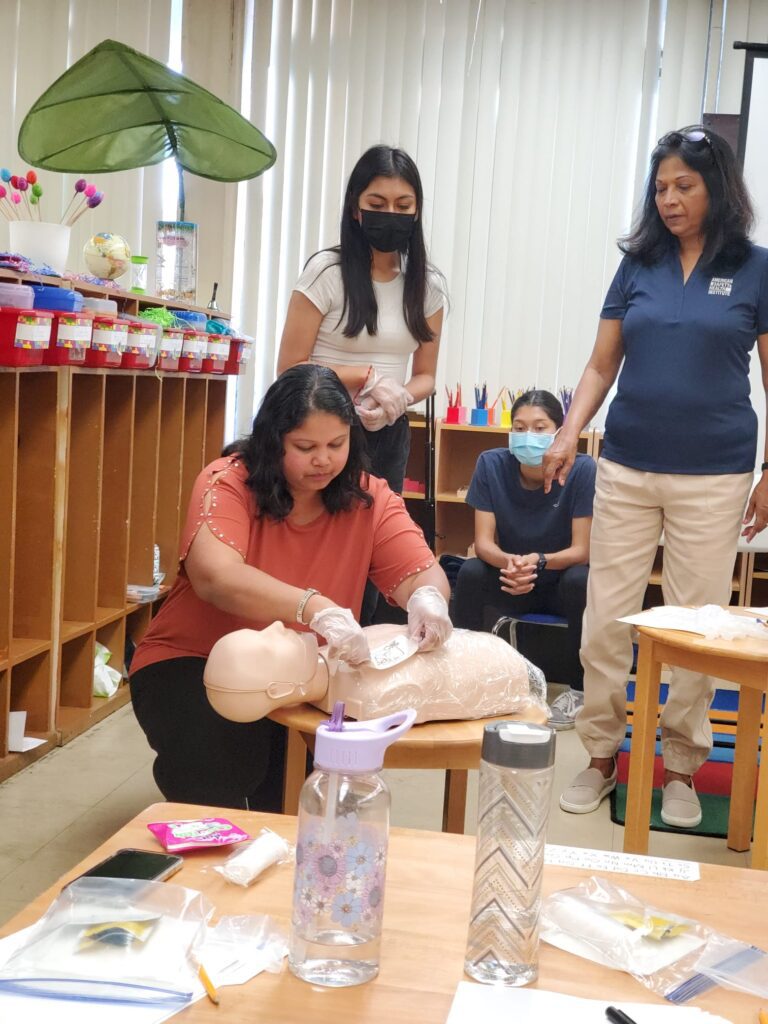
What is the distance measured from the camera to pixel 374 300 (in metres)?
2.44

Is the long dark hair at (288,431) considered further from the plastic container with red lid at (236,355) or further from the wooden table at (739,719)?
the plastic container with red lid at (236,355)

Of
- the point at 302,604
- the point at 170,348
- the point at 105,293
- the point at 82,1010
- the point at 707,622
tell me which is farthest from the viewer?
the point at 170,348

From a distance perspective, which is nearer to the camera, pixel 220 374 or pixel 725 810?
pixel 725 810

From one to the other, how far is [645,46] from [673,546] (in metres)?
2.81

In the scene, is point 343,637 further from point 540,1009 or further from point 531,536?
point 531,536

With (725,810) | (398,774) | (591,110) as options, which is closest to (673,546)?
(725,810)

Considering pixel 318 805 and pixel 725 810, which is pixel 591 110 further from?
pixel 318 805

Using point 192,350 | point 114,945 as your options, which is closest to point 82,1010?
point 114,945

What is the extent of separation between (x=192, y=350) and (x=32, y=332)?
1.09 m

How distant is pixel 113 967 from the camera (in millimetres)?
815

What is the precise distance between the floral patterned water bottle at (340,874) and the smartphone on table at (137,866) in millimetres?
188

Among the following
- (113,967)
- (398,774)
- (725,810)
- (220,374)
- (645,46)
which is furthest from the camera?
(645,46)

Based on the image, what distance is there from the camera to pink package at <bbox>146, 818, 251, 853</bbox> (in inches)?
41.1

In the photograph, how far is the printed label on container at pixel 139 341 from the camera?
3.05m
